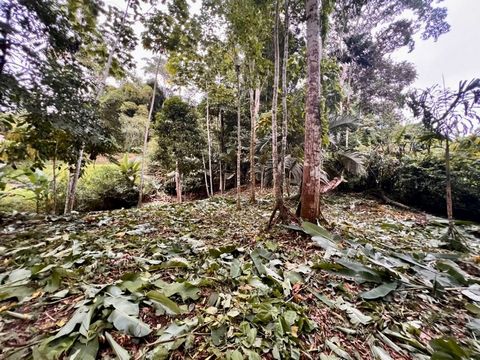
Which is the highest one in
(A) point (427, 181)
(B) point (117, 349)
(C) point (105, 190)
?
(A) point (427, 181)

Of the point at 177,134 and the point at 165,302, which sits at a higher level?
the point at 177,134

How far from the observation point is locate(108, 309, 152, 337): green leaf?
1316mm

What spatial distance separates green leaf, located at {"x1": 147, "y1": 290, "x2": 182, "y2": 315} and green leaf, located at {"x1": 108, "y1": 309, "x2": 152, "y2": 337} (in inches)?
6.7

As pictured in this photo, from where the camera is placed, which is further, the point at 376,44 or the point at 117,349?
the point at 376,44

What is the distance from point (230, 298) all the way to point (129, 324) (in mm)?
653

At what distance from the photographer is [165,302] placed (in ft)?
4.99

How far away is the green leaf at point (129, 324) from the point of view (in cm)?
132

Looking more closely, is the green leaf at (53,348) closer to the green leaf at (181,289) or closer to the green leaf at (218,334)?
the green leaf at (181,289)

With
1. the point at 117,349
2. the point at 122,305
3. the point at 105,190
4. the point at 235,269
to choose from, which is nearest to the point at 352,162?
the point at 235,269

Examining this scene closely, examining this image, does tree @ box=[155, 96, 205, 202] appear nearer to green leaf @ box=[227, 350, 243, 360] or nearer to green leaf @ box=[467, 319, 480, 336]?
green leaf @ box=[227, 350, 243, 360]

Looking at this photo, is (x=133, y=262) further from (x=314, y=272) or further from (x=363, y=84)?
(x=363, y=84)

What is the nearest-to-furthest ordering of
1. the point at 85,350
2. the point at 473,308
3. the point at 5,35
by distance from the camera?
the point at 85,350 < the point at 473,308 < the point at 5,35

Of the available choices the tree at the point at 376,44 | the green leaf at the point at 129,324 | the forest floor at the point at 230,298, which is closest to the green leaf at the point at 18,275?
the forest floor at the point at 230,298

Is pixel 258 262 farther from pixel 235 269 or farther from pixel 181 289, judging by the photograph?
pixel 181 289
